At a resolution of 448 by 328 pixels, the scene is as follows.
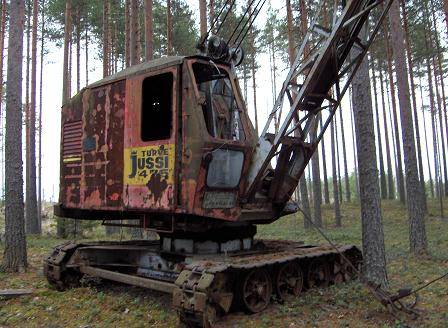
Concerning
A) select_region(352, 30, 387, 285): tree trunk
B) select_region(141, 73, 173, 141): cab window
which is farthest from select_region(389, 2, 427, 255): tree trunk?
select_region(141, 73, 173, 141): cab window

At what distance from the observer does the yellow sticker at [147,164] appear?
6332mm

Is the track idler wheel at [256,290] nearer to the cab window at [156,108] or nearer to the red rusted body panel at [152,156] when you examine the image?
the red rusted body panel at [152,156]

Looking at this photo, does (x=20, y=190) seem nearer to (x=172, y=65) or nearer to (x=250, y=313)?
(x=172, y=65)

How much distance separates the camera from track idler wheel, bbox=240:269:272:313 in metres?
6.22

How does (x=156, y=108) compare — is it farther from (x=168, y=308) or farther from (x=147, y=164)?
(x=168, y=308)

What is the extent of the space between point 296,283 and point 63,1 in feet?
64.7

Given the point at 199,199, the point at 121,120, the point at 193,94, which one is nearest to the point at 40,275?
the point at 121,120

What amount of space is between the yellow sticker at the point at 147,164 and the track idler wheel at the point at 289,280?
2.19 meters

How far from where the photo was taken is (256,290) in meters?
6.36

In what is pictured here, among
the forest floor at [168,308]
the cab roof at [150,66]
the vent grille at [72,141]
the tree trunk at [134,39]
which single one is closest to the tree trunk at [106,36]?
the tree trunk at [134,39]

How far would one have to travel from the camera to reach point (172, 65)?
21.4 feet

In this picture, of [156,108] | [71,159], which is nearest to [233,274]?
[156,108]

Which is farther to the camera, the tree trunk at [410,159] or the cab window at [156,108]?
the tree trunk at [410,159]

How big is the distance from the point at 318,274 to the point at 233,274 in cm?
217
